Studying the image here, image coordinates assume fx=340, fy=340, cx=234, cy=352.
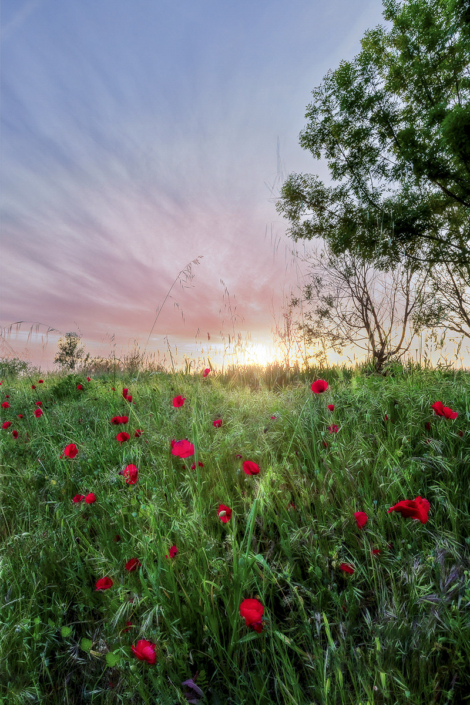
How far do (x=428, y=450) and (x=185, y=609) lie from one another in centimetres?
170

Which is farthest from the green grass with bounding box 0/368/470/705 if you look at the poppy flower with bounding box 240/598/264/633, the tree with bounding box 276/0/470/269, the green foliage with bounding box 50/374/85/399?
the tree with bounding box 276/0/470/269

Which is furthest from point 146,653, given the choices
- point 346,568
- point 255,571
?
point 346,568

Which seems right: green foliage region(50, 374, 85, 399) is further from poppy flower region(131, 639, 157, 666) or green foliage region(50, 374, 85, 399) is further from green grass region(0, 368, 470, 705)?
poppy flower region(131, 639, 157, 666)

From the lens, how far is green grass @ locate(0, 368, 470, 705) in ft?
3.66

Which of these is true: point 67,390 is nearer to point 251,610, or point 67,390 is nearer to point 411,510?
point 251,610

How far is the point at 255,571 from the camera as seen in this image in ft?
4.72

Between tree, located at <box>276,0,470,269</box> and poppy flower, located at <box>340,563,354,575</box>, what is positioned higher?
tree, located at <box>276,0,470,269</box>

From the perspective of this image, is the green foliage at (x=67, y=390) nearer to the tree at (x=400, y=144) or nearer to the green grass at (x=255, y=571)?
the green grass at (x=255, y=571)

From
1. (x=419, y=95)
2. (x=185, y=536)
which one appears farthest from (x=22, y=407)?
(x=419, y=95)

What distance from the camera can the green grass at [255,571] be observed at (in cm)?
111

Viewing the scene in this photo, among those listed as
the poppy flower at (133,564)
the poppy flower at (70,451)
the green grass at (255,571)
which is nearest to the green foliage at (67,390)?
the green grass at (255,571)

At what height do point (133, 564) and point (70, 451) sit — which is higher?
point (70, 451)

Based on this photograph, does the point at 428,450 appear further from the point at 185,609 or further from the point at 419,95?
the point at 419,95

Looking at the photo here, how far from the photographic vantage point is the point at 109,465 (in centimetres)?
256
